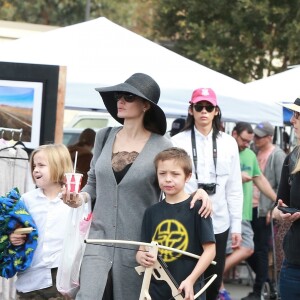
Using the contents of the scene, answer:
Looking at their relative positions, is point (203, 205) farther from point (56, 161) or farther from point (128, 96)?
point (56, 161)

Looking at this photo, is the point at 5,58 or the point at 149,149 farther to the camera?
the point at 5,58

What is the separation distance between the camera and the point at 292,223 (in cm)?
577

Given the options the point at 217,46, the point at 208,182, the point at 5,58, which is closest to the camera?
the point at 208,182

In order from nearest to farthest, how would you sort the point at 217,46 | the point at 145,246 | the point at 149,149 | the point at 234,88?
the point at 145,246 → the point at 149,149 → the point at 234,88 → the point at 217,46

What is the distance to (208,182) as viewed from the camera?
24.8 feet

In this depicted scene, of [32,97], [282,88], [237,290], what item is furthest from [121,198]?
[237,290]

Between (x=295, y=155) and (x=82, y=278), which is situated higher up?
(x=295, y=155)

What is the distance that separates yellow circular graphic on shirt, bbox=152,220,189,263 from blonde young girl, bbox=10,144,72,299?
3.79 ft

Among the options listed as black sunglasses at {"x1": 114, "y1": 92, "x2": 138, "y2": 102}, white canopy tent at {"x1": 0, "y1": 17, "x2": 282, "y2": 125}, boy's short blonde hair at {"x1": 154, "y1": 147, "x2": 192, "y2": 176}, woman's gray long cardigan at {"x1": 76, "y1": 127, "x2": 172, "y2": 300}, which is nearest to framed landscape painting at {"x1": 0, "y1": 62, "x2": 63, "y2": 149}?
white canopy tent at {"x1": 0, "y1": 17, "x2": 282, "y2": 125}

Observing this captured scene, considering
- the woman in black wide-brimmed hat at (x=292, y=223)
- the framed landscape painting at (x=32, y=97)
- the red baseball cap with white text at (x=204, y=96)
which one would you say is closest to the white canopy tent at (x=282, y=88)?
the red baseball cap with white text at (x=204, y=96)

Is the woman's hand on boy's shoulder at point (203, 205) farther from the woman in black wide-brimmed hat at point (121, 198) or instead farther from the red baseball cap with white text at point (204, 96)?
the red baseball cap with white text at point (204, 96)

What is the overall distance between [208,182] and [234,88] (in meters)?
2.32

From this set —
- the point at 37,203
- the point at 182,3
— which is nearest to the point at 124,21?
the point at 182,3

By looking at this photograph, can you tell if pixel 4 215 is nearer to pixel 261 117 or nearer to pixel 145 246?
pixel 145 246
